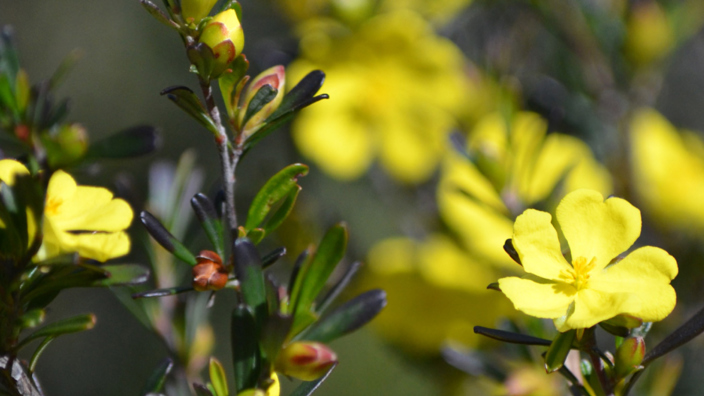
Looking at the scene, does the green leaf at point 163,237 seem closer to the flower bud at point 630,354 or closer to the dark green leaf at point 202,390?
the dark green leaf at point 202,390

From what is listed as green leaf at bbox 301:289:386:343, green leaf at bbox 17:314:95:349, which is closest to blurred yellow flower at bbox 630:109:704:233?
green leaf at bbox 301:289:386:343

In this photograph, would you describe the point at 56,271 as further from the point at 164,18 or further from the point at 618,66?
the point at 618,66

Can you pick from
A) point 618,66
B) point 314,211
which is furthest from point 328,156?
point 618,66

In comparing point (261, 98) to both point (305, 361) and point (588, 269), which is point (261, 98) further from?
point (588, 269)

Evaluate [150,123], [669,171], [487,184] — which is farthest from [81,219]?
[150,123]

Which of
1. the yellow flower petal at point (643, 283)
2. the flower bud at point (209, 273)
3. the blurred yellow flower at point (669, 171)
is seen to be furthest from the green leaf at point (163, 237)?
the blurred yellow flower at point (669, 171)

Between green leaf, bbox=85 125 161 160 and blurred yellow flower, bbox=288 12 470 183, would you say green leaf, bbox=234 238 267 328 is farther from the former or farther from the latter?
blurred yellow flower, bbox=288 12 470 183

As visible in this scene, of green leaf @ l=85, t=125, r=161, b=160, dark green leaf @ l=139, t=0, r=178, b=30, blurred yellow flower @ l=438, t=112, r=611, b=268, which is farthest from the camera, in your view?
blurred yellow flower @ l=438, t=112, r=611, b=268
